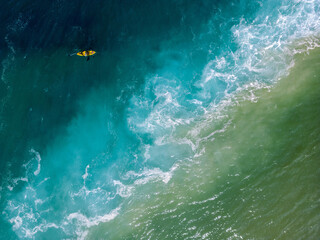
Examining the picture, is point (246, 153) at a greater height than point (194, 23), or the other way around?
point (194, 23)

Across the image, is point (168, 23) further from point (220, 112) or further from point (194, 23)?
point (220, 112)

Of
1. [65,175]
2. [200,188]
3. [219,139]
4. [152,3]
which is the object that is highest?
[152,3]

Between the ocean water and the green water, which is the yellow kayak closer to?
the ocean water

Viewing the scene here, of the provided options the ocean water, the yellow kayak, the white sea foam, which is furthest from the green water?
the yellow kayak

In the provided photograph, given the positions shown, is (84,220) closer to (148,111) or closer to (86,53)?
(148,111)

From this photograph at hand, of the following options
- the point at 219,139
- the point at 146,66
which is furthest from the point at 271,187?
the point at 146,66

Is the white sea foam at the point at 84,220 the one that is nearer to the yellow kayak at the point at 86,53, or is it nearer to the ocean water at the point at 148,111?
the ocean water at the point at 148,111

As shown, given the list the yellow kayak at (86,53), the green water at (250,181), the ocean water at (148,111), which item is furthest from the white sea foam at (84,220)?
the yellow kayak at (86,53)
